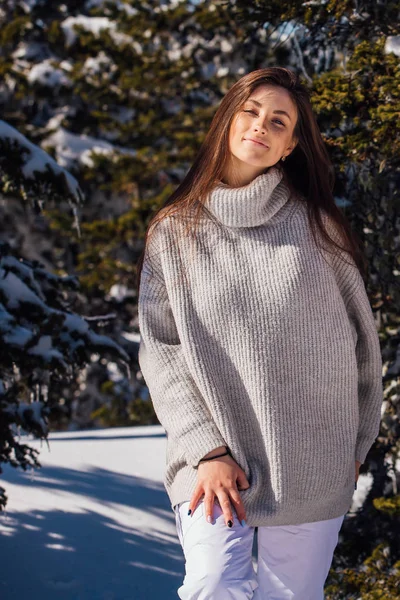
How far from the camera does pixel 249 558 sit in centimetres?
206

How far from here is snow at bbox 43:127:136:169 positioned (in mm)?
14398

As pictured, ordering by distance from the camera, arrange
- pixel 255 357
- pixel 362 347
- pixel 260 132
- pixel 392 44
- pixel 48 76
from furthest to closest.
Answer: pixel 48 76 < pixel 392 44 < pixel 362 347 < pixel 260 132 < pixel 255 357

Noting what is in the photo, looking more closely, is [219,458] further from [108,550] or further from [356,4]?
[108,550]

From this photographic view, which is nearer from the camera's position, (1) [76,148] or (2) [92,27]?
(1) [76,148]

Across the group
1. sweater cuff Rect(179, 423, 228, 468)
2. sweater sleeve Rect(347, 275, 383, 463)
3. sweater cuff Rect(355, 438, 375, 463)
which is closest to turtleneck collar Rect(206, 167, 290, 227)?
sweater sleeve Rect(347, 275, 383, 463)

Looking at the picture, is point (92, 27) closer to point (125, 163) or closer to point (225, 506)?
point (125, 163)

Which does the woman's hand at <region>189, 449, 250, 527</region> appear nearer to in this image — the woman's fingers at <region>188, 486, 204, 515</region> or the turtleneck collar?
the woman's fingers at <region>188, 486, 204, 515</region>

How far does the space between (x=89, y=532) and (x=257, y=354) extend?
117 inches

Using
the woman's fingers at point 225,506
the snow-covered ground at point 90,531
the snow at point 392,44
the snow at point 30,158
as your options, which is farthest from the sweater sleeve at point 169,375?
the snow-covered ground at point 90,531

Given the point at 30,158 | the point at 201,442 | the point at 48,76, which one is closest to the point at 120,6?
the point at 48,76

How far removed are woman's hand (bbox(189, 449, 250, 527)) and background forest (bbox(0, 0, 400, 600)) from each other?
1.71 metres

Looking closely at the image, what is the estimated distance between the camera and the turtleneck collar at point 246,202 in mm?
2209

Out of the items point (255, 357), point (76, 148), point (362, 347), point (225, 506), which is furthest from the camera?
point (76, 148)

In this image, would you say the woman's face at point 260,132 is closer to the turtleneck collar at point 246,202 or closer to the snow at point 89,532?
the turtleneck collar at point 246,202
